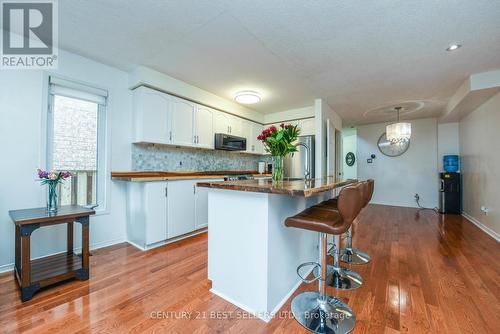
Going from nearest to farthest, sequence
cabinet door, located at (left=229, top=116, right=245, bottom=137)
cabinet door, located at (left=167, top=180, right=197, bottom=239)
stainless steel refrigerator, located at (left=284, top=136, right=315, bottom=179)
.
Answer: cabinet door, located at (left=167, top=180, right=197, bottom=239), stainless steel refrigerator, located at (left=284, top=136, right=315, bottom=179), cabinet door, located at (left=229, top=116, right=245, bottom=137)

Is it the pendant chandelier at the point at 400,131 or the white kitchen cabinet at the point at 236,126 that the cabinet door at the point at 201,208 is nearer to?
the white kitchen cabinet at the point at 236,126

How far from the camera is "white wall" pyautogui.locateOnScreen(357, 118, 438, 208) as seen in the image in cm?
542

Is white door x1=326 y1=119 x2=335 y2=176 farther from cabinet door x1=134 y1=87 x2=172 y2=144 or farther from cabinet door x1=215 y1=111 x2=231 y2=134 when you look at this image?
cabinet door x1=134 y1=87 x2=172 y2=144

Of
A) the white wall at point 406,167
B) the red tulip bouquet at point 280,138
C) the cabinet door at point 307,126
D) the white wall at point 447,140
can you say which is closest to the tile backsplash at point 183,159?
the cabinet door at point 307,126

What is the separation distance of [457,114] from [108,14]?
19.7 ft

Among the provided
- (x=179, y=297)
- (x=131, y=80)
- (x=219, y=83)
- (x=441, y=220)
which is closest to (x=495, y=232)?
(x=441, y=220)

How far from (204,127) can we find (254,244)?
2709 mm

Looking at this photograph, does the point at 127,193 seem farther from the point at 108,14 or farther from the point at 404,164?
the point at 404,164

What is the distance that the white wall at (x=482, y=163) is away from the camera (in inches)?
129

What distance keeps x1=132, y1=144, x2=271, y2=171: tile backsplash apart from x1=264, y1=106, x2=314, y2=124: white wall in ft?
3.40

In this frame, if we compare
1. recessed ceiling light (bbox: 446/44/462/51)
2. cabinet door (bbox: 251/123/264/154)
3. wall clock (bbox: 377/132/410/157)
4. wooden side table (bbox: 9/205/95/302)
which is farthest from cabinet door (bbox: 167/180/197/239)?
wall clock (bbox: 377/132/410/157)

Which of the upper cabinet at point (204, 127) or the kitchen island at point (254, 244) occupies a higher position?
the upper cabinet at point (204, 127)

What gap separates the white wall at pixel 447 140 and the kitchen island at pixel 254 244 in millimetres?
5421

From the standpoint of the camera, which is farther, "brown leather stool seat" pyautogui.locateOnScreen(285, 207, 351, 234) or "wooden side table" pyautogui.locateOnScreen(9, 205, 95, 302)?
"wooden side table" pyautogui.locateOnScreen(9, 205, 95, 302)
